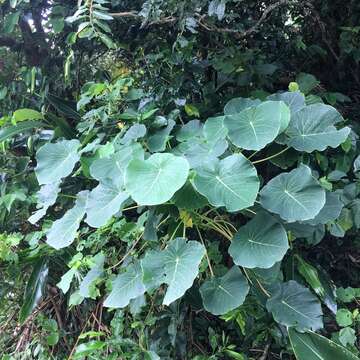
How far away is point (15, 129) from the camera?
65.9 inches

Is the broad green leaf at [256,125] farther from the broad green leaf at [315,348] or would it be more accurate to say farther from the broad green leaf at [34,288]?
the broad green leaf at [34,288]

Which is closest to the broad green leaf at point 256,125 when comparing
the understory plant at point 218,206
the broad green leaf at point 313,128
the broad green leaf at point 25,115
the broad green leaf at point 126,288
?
the understory plant at point 218,206

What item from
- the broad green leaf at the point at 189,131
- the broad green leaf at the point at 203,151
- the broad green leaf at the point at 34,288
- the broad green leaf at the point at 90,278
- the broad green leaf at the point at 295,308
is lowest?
the broad green leaf at the point at 34,288

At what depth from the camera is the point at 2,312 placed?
1.88 m

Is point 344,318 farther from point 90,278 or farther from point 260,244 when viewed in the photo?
point 90,278

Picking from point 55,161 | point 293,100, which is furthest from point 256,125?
point 55,161

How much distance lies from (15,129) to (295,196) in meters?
1.21

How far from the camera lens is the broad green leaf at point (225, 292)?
1.02 meters

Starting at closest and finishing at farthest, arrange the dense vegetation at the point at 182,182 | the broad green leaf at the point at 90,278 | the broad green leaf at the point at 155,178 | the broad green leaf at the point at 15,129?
the broad green leaf at the point at 155,178
the dense vegetation at the point at 182,182
the broad green leaf at the point at 90,278
the broad green leaf at the point at 15,129

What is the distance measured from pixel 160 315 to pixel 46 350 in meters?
0.58

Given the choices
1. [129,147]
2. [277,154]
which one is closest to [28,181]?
[129,147]

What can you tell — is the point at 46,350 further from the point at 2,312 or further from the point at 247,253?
the point at 247,253

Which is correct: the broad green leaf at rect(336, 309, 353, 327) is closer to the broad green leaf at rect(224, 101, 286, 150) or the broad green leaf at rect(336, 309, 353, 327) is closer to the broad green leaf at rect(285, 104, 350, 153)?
the broad green leaf at rect(285, 104, 350, 153)

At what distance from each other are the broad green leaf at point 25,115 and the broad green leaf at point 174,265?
938 millimetres
